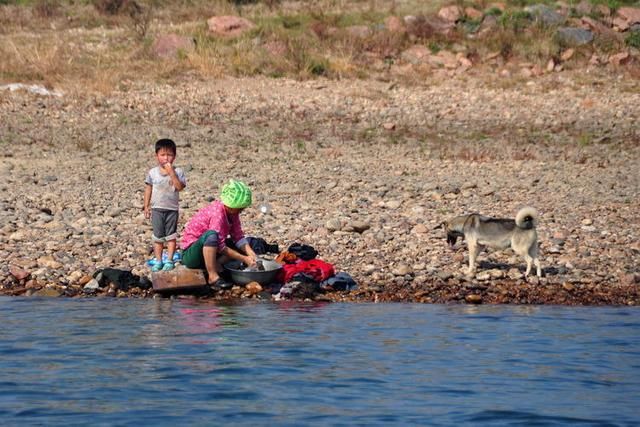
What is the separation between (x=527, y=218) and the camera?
11141mm

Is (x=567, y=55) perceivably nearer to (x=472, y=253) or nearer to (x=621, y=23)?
(x=621, y=23)

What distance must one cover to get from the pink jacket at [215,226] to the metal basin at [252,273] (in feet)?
0.80

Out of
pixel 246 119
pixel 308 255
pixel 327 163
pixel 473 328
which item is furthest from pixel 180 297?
pixel 246 119

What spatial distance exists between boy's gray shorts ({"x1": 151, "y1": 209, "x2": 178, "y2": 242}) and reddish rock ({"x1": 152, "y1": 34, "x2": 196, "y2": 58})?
1245 cm

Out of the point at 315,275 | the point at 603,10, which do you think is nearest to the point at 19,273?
the point at 315,275

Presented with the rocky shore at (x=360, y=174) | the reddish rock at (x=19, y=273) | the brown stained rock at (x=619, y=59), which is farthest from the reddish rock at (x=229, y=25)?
the reddish rock at (x=19, y=273)

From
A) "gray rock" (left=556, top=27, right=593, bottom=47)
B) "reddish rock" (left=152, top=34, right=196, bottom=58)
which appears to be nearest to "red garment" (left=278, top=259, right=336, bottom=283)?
"reddish rock" (left=152, top=34, right=196, bottom=58)

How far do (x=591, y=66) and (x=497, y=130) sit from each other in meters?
4.35

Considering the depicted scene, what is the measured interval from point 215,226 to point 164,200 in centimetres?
67

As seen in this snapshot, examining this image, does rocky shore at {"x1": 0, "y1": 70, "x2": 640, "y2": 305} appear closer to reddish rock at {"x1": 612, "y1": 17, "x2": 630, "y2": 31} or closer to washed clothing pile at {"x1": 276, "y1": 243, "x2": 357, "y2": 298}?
washed clothing pile at {"x1": 276, "y1": 243, "x2": 357, "y2": 298}

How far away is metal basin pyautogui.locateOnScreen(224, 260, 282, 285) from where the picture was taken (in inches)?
422

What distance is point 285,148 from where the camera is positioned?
59.3 ft

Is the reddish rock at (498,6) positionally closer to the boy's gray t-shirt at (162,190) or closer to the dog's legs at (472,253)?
the dog's legs at (472,253)

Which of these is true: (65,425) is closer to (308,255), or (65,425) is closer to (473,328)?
(473,328)
